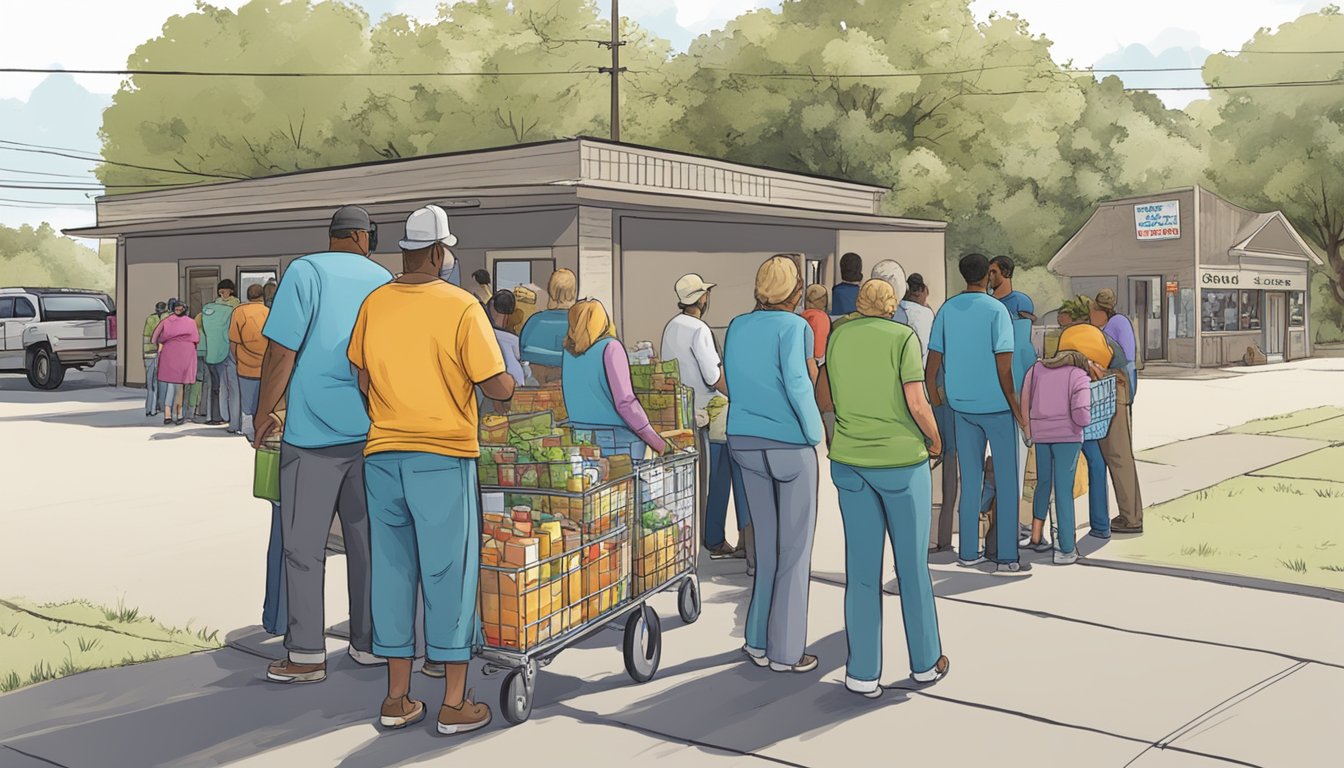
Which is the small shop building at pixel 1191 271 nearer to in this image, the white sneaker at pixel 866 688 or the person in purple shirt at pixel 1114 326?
the person in purple shirt at pixel 1114 326

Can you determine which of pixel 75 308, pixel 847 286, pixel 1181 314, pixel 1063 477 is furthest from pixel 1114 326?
pixel 1181 314

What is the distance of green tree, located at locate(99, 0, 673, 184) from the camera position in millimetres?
51062

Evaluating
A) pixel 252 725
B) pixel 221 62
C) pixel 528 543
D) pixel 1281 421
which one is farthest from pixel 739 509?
pixel 221 62

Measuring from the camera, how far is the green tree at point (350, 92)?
168ft

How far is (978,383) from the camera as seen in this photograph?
8.17 metres

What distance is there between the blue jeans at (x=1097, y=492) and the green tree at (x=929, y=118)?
106ft

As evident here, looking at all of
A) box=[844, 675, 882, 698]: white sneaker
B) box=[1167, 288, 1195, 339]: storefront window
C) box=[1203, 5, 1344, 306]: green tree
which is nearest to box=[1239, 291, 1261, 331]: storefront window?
box=[1167, 288, 1195, 339]: storefront window

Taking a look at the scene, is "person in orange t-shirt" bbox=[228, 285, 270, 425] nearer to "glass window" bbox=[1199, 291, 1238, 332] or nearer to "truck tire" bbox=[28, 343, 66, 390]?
"truck tire" bbox=[28, 343, 66, 390]

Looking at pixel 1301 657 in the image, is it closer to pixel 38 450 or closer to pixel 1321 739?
pixel 1321 739

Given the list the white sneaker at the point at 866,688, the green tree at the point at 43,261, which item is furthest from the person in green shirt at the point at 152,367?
→ the green tree at the point at 43,261

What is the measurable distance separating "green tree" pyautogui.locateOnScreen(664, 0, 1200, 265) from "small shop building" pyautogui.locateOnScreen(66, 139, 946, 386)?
50.1 ft

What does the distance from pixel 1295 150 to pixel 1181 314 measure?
20.1 m

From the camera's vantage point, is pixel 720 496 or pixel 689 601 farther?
pixel 720 496

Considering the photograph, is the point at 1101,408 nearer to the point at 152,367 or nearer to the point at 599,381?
the point at 599,381
